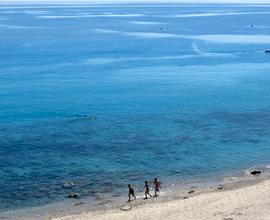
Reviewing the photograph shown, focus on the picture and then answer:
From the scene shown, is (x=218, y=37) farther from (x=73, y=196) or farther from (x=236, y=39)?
(x=73, y=196)

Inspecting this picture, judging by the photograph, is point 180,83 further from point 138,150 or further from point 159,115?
point 138,150

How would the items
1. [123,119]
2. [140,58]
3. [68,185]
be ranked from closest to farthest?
[68,185]
[123,119]
[140,58]

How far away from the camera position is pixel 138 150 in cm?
5488

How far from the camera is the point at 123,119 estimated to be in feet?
222

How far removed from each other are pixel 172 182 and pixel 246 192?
7.74m

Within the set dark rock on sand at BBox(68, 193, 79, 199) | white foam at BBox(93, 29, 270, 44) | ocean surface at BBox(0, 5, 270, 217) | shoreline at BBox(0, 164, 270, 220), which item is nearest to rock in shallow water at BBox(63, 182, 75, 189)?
ocean surface at BBox(0, 5, 270, 217)

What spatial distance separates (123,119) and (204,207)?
31964mm

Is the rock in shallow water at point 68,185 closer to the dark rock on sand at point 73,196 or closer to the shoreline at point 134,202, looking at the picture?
the dark rock on sand at point 73,196

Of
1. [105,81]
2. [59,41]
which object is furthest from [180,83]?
[59,41]

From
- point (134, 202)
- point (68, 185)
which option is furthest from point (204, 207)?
point (68, 185)

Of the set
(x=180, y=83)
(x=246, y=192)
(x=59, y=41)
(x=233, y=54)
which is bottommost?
(x=246, y=192)

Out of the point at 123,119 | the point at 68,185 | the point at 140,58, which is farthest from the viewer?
the point at 140,58

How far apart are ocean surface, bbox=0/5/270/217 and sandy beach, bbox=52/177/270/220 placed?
14.1 ft

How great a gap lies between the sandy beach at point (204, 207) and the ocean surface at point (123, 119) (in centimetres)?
429
